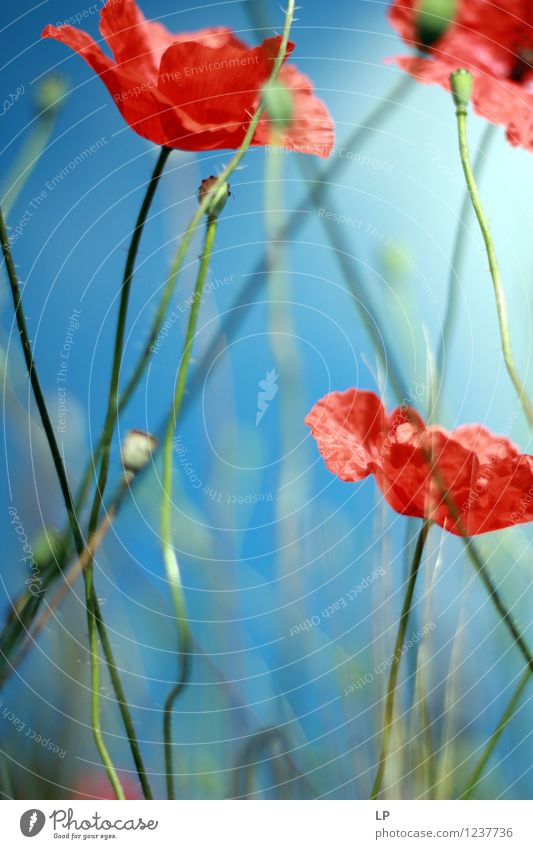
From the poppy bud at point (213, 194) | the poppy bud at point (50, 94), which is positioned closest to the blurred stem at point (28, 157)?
the poppy bud at point (50, 94)

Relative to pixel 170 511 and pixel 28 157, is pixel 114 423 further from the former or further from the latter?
pixel 28 157

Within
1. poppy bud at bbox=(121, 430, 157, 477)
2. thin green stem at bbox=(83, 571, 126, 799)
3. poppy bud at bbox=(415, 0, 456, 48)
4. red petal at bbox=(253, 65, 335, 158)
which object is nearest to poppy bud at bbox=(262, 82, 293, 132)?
red petal at bbox=(253, 65, 335, 158)

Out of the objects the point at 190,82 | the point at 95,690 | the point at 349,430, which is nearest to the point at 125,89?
the point at 190,82

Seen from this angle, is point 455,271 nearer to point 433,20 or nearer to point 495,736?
point 433,20

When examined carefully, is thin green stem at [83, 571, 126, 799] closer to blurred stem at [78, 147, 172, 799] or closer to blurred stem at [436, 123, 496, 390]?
blurred stem at [78, 147, 172, 799]

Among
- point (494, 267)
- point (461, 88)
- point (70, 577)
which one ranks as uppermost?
point (461, 88)

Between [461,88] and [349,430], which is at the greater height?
[461,88]

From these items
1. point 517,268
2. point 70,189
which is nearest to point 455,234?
point 517,268
